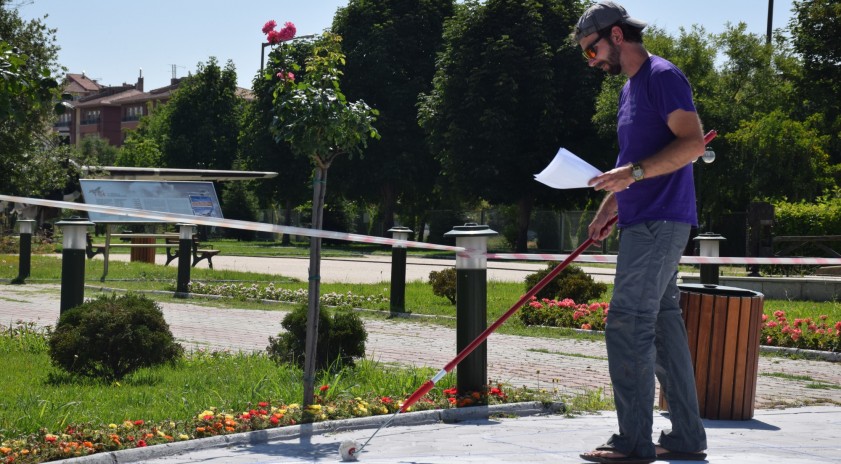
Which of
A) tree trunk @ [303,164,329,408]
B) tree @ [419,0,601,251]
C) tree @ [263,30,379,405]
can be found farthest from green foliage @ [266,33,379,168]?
tree @ [419,0,601,251]

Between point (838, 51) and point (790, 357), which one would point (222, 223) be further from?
point (838, 51)

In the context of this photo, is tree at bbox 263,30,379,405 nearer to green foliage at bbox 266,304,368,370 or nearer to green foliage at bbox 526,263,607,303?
green foliage at bbox 266,304,368,370

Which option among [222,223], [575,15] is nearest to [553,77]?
[575,15]

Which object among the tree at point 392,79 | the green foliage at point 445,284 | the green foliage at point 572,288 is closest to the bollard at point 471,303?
the green foliage at point 572,288

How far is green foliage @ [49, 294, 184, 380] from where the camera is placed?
811 centimetres

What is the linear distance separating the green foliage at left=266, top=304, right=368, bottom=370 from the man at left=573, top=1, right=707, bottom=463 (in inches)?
132

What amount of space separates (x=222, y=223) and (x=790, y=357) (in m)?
6.53

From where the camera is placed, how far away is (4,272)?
78.7 ft

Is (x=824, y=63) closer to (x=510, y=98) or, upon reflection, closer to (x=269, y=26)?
(x=510, y=98)

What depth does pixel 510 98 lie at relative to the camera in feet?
147

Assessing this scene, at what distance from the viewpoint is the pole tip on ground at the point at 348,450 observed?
5273 millimetres

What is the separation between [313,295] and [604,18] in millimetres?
2541

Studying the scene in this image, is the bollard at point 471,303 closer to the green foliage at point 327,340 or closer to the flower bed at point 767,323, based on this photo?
the green foliage at point 327,340

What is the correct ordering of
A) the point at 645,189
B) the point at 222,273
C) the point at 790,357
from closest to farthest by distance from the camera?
the point at 645,189 → the point at 790,357 → the point at 222,273
